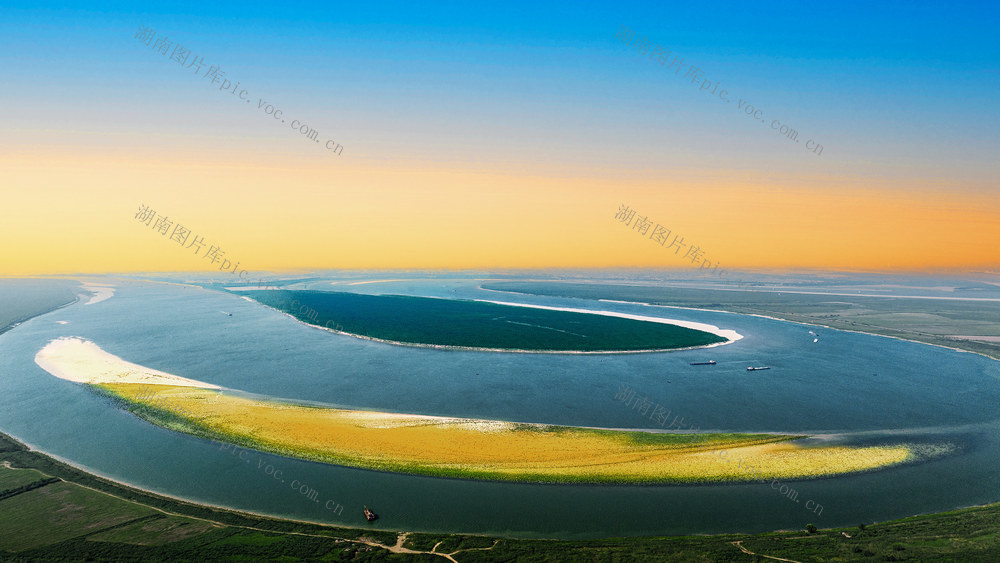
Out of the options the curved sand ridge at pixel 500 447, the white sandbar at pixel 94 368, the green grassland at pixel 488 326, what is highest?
the green grassland at pixel 488 326

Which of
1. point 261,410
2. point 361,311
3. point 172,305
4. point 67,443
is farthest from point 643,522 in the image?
point 172,305

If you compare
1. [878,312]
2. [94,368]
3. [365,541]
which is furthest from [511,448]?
[878,312]

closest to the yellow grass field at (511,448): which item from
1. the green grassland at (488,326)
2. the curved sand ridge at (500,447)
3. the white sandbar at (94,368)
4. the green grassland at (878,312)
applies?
the curved sand ridge at (500,447)

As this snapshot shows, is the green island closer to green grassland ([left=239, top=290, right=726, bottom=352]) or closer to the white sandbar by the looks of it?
the white sandbar

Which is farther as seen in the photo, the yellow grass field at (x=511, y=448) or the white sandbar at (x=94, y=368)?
the white sandbar at (x=94, y=368)

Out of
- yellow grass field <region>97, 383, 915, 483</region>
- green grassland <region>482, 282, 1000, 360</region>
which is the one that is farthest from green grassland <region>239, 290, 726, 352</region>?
green grassland <region>482, 282, 1000, 360</region>

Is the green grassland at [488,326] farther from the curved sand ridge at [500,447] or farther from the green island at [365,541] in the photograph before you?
the green island at [365,541]

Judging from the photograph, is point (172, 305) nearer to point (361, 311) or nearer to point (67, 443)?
point (361, 311)
